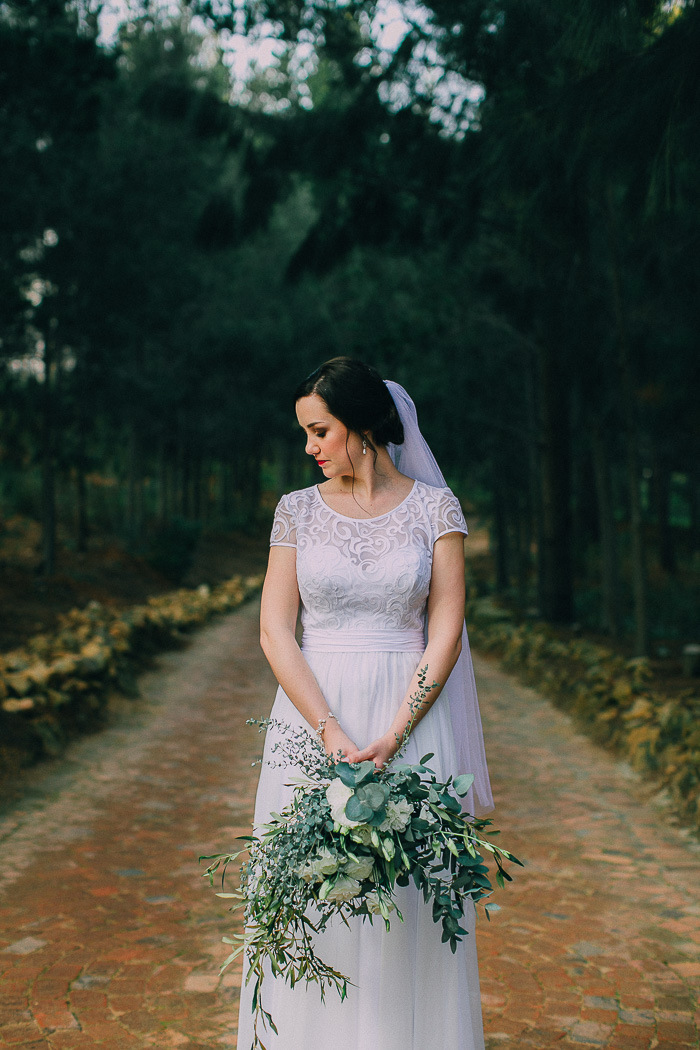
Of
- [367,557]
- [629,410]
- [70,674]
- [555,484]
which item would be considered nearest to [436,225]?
[629,410]

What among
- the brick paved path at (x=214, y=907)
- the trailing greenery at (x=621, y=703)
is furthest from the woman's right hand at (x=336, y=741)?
the trailing greenery at (x=621, y=703)

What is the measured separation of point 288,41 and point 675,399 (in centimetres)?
710

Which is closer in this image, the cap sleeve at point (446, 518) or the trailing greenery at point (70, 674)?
the cap sleeve at point (446, 518)

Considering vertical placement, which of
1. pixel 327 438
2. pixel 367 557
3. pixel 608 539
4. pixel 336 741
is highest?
pixel 327 438

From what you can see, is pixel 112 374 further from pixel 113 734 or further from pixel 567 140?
pixel 567 140

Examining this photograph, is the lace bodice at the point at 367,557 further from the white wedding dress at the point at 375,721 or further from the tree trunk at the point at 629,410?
the tree trunk at the point at 629,410

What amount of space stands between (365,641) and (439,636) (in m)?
0.21

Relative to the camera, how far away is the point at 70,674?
8164 mm

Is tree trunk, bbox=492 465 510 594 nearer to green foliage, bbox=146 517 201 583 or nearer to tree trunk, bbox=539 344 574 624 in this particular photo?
tree trunk, bbox=539 344 574 624

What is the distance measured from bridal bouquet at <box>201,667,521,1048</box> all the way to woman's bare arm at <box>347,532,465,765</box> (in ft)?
0.40

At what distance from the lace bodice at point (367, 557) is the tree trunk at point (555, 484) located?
10417mm

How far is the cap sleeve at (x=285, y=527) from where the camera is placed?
2.66 m

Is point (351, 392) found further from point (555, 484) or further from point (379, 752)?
point (555, 484)

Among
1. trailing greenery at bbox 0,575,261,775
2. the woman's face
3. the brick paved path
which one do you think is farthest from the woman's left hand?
trailing greenery at bbox 0,575,261,775
